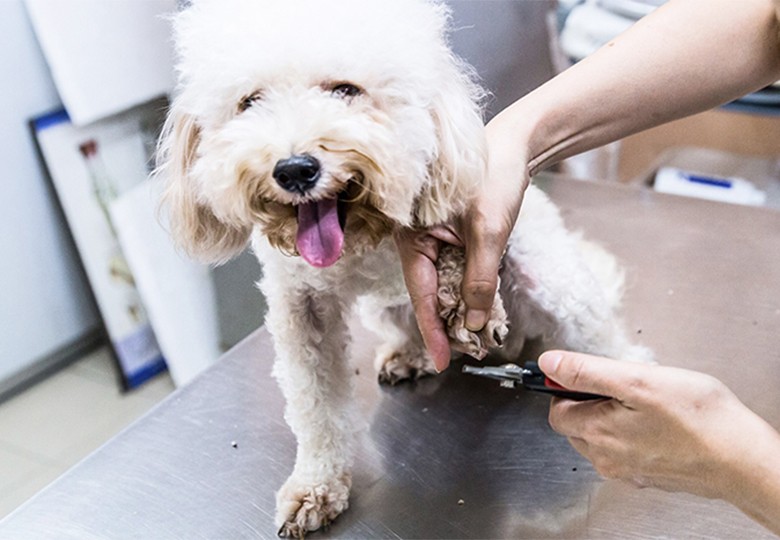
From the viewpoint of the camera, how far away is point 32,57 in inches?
77.7

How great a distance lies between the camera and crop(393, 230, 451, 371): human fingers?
34.1 inches

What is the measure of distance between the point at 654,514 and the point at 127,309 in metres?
1.63

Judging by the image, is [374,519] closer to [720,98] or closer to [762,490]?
[762,490]

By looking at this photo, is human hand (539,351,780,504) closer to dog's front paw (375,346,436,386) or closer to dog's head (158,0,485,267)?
dog's head (158,0,485,267)

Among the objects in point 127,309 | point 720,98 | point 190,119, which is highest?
point 190,119

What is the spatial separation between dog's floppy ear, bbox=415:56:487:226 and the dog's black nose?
5.7 inches

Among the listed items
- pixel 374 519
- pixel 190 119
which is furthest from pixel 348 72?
pixel 374 519

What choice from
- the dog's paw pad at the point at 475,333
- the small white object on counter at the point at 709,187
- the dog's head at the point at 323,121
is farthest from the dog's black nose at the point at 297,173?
the small white object on counter at the point at 709,187

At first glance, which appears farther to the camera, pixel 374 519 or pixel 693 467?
pixel 374 519

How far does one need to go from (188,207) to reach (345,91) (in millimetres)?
213

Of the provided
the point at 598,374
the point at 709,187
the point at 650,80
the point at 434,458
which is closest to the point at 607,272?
the point at 650,80

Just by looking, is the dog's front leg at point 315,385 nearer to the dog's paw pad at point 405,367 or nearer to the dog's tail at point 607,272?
the dog's paw pad at point 405,367

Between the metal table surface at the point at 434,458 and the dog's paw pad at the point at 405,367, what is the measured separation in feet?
0.05

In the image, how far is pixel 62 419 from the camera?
212cm
